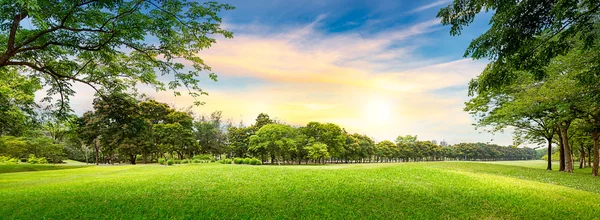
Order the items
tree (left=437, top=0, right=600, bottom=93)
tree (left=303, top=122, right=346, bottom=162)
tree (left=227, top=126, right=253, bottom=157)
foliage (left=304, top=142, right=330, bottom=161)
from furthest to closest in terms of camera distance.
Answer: tree (left=227, top=126, right=253, bottom=157) → tree (left=303, top=122, right=346, bottom=162) → foliage (left=304, top=142, right=330, bottom=161) → tree (left=437, top=0, right=600, bottom=93)

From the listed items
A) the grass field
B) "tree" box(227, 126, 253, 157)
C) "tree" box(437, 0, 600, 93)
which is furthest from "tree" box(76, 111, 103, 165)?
"tree" box(437, 0, 600, 93)

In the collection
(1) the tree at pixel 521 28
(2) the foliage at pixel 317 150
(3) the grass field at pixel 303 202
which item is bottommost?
(2) the foliage at pixel 317 150

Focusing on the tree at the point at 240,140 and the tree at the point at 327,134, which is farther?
the tree at the point at 240,140

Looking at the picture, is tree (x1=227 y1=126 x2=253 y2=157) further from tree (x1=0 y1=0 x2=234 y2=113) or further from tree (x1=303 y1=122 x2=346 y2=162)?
tree (x1=0 y1=0 x2=234 y2=113)

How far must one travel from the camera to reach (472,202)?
29.7ft

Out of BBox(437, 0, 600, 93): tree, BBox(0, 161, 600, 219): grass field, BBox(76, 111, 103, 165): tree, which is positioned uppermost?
BBox(437, 0, 600, 93): tree

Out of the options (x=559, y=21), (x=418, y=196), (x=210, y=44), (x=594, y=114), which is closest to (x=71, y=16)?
(x=210, y=44)

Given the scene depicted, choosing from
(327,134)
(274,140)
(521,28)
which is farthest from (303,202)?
(327,134)

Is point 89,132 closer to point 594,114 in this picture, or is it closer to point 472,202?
point 472,202

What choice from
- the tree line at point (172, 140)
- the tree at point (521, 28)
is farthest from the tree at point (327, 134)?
the tree at point (521, 28)

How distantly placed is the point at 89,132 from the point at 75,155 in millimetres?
25965

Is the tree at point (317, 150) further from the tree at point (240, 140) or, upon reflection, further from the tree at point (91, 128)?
the tree at point (91, 128)

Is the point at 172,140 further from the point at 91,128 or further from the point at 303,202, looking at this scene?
the point at 303,202

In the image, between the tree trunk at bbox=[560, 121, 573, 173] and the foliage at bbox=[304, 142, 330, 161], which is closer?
the tree trunk at bbox=[560, 121, 573, 173]
